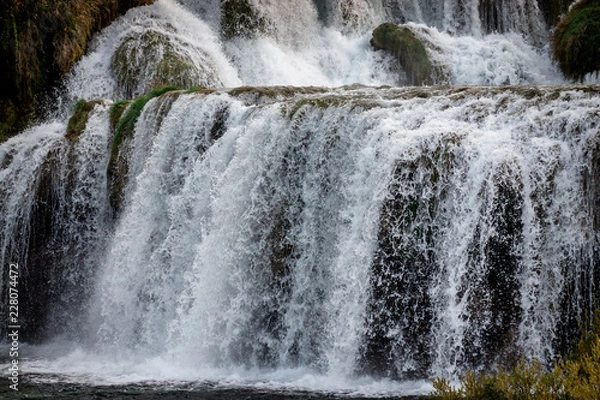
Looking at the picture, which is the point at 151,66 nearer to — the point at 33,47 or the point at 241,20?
the point at 33,47

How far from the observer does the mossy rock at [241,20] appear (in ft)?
64.4

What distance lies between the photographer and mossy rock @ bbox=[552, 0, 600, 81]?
1530 centimetres

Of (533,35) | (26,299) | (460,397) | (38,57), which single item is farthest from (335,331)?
(533,35)

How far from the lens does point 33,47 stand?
55.6ft

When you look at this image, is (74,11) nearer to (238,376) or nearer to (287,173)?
(287,173)

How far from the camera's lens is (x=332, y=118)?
35.2ft

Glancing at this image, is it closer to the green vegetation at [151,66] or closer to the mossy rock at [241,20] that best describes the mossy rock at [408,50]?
the mossy rock at [241,20]

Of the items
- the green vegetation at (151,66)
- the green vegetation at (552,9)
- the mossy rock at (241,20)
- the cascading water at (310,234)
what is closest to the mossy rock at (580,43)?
the cascading water at (310,234)

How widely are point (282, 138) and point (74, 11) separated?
9.24m

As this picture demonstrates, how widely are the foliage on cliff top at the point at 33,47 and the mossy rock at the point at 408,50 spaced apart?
768cm

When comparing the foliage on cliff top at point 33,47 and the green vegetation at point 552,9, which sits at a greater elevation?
the green vegetation at point 552,9

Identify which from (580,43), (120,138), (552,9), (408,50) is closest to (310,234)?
(120,138)

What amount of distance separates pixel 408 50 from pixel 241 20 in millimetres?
4532

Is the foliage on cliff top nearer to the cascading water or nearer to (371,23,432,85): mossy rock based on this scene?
the cascading water
